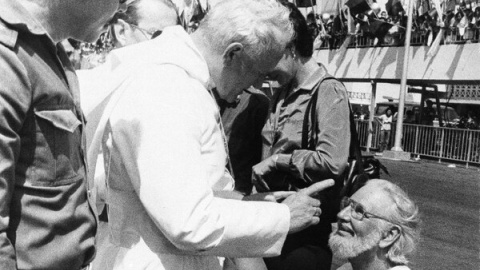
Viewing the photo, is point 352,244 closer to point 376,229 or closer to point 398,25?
point 376,229

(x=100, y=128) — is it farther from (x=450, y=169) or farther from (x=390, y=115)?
(x=390, y=115)

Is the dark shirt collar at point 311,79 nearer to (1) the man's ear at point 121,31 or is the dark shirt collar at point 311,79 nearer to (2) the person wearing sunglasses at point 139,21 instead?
(2) the person wearing sunglasses at point 139,21

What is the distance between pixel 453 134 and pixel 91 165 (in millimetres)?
20927

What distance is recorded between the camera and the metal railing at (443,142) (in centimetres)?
2092

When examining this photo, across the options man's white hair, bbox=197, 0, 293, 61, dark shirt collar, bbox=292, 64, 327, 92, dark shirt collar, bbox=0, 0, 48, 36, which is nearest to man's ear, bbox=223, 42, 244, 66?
man's white hair, bbox=197, 0, 293, 61

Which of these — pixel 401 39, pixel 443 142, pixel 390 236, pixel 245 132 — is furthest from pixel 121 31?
pixel 401 39

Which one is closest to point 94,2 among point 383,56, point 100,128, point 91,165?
point 100,128

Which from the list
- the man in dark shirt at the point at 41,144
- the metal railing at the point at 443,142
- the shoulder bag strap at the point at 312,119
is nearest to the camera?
the man in dark shirt at the point at 41,144

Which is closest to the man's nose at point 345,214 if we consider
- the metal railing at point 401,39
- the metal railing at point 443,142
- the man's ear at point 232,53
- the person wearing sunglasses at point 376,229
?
the person wearing sunglasses at point 376,229

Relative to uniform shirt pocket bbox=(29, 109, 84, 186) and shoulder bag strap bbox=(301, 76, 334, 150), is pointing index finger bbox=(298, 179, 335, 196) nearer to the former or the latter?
uniform shirt pocket bbox=(29, 109, 84, 186)

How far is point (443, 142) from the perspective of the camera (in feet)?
72.2

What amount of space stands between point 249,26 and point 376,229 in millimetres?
1585

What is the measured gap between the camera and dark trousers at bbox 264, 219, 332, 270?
3.26 m

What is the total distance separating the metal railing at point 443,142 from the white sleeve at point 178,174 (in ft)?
66.1
